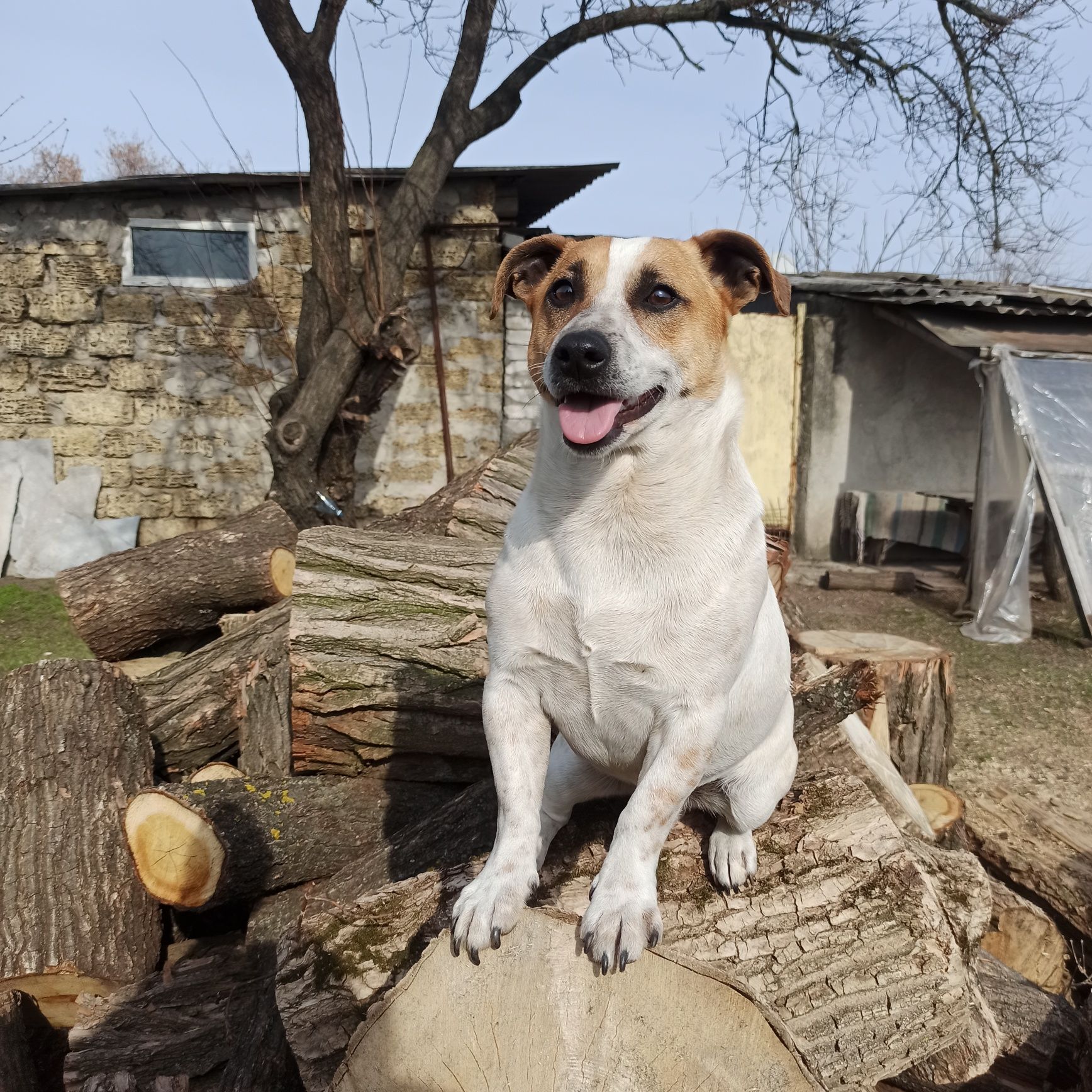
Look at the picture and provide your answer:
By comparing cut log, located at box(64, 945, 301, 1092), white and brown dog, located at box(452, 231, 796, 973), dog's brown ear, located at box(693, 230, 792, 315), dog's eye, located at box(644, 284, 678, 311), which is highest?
dog's brown ear, located at box(693, 230, 792, 315)

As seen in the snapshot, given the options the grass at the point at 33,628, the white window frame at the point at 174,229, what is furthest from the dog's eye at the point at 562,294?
the white window frame at the point at 174,229

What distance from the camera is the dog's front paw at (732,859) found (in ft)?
7.13

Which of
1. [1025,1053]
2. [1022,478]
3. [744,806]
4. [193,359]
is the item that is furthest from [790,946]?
[193,359]

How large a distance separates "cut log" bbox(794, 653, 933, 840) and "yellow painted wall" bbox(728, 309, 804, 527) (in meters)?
7.16

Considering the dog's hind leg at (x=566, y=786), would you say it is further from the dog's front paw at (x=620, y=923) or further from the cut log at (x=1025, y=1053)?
the cut log at (x=1025, y=1053)

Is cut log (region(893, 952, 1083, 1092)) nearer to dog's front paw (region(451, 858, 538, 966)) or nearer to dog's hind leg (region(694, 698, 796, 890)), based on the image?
dog's hind leg (region(694, 698, 796, 890))

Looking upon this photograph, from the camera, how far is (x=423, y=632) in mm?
3568

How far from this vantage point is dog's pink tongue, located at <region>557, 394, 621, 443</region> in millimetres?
1967

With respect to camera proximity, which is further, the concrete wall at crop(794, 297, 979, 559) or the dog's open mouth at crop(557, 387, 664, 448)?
the concrete wall at crop(794, 297, 979, 559)

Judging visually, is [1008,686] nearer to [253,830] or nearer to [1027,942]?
[1027,942]

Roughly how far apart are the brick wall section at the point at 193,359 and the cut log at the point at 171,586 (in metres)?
3.75

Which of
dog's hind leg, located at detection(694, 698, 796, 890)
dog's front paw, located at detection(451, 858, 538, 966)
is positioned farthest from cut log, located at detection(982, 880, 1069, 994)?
dog's front paw, located at detection(451, 858, 538, 966)

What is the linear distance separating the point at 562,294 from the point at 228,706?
254 centimetres

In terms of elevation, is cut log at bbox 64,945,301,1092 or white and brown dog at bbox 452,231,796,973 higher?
white and brown dog at bbox 452,231,796,973
